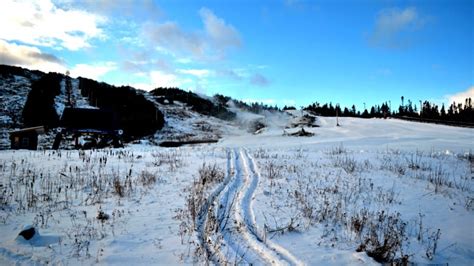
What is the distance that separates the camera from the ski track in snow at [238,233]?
173 inches

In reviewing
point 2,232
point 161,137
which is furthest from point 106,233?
point 161,137

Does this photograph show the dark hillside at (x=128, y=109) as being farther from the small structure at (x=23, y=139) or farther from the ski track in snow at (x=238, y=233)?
the ski track in snow at (x=238, y=233)

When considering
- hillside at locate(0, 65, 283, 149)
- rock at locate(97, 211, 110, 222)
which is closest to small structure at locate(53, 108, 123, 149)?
hillside at locate(0, 65, 283, 149)

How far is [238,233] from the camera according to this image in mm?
5297

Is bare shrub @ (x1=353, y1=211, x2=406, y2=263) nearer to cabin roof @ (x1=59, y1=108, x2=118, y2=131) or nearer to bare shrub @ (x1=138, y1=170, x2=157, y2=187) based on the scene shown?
bare shrub @ (x1=138, y1=170, x2=157, y2=187)

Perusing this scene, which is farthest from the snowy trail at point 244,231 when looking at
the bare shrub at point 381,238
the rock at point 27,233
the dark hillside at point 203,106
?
the dark hillside at point 203,106

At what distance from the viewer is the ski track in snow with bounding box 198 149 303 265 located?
4.40 metres

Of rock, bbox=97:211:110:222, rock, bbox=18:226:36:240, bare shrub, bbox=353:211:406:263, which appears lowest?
bare shrub, bbox=353:211:406:263

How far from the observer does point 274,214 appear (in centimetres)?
643

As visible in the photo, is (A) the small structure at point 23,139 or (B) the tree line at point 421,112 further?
(B) the tree line at point 421,112

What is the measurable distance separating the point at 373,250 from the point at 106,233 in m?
→ 4.52

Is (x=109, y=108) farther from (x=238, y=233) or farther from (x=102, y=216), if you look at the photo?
(x=238, y=233)

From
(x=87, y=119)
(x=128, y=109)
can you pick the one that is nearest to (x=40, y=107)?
(x=128, y=109)

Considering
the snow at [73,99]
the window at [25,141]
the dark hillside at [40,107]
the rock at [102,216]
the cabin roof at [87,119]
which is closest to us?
the rock at [102,216]
